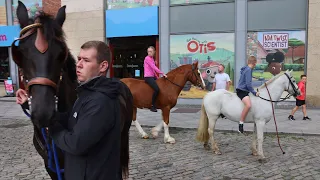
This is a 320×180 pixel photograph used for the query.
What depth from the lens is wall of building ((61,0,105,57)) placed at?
14.3 m

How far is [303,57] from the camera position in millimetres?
11586

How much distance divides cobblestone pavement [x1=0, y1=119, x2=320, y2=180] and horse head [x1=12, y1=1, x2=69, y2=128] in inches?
122

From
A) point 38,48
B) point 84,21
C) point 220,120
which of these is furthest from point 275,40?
A: point 38,48

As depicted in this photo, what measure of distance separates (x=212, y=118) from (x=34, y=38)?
4.69m

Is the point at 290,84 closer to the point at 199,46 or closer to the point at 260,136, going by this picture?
the point at 260,136

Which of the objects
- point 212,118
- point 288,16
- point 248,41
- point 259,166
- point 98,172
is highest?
point 288,16

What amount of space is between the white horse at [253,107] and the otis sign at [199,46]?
270 inches

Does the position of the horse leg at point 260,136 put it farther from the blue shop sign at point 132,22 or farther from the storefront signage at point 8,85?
the storefront signage at point 8,85

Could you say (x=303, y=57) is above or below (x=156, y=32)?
below

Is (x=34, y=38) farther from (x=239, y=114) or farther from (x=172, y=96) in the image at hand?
(x=172, y=96)

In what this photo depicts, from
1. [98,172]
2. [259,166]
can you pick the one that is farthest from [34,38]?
[259,166]

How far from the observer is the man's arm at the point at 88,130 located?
1.72 metres

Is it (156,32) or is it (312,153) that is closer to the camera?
(312,153)

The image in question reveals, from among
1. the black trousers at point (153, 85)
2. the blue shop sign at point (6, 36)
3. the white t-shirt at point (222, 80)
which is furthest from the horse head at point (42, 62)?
the blue shop sign at point (6, 36)
